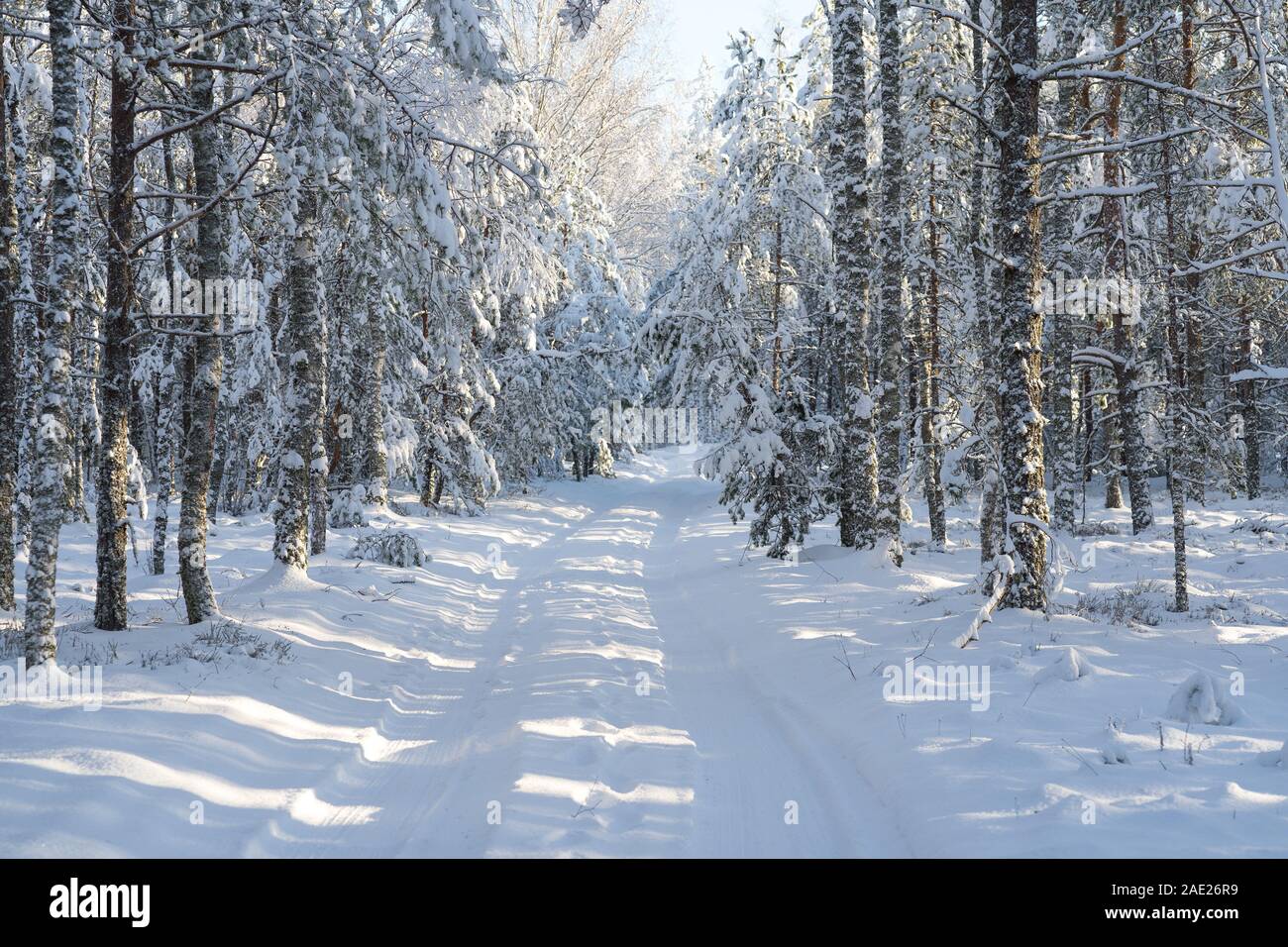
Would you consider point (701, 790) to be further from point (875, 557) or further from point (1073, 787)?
point (875, 557)

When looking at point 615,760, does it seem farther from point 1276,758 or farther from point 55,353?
point 55,353

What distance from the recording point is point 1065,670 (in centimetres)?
694

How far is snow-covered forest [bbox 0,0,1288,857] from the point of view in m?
5.32

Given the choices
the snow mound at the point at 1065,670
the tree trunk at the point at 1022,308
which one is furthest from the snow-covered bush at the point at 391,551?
the snow mound at the point at 1065,670

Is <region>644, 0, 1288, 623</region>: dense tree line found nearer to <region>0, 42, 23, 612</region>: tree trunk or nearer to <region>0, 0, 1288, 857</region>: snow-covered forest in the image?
<region>0, 0, 1288, 857</region>: snow-covered forest

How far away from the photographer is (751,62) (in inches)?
829

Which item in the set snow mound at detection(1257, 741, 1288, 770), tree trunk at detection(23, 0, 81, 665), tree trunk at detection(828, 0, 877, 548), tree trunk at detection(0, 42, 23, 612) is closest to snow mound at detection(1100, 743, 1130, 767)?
A: snow mound at detection(1257, 741, 1288, 770)

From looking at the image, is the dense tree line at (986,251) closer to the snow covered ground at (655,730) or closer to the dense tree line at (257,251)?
the snow covered ground at (655,730)

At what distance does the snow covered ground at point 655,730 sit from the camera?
4.73 metres

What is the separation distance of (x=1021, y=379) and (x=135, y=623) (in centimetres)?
1053

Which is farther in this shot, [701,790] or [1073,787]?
[701,790]

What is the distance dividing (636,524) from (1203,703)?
1935cm
